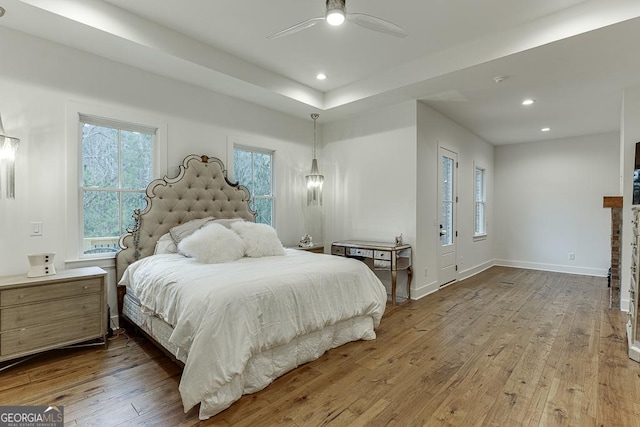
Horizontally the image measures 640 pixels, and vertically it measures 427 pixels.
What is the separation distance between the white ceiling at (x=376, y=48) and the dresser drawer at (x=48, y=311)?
2.25m

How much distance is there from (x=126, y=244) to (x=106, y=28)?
6.39 ft

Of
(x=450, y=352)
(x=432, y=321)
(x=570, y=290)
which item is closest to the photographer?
(x=450, y=352)

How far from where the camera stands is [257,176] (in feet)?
15.1

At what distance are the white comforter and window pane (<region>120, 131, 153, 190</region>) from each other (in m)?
0.96

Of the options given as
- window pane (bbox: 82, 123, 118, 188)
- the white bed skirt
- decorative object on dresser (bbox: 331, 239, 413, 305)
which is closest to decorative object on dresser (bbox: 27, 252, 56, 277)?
the white bed skirt

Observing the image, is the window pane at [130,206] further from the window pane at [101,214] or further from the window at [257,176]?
the window at [257,176]

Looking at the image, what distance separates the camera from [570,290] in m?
4.89

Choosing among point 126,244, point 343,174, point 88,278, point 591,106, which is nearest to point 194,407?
point 88,278

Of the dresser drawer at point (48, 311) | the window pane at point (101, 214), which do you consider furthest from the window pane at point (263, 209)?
the dresser drawer at point (48, 311)

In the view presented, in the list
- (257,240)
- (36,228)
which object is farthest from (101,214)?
(257,240)

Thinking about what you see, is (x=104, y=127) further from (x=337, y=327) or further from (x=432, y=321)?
(x=432, y=321)

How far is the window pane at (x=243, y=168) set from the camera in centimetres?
434

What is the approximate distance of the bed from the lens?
75.5 inches

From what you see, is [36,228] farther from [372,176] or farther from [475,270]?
[475,270]
